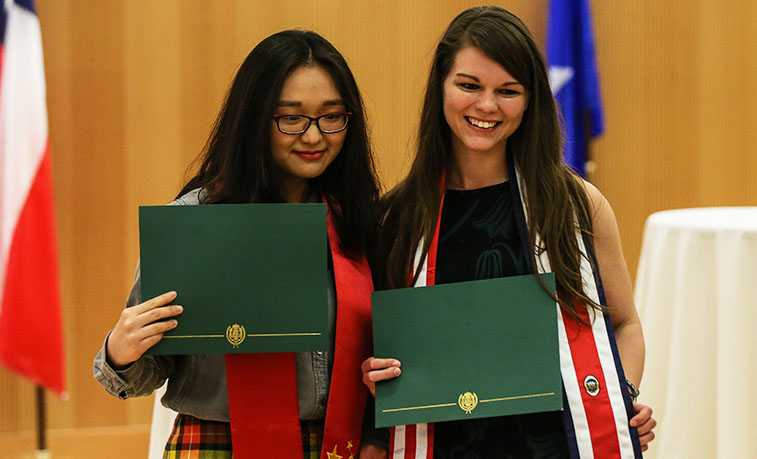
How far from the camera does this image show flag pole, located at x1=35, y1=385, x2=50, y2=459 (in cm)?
394

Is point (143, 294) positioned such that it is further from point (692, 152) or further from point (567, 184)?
point (692, 152)

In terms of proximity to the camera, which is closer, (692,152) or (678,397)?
(678,397)


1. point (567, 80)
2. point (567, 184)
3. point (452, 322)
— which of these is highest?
point (567, 80)

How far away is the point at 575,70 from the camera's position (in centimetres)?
468

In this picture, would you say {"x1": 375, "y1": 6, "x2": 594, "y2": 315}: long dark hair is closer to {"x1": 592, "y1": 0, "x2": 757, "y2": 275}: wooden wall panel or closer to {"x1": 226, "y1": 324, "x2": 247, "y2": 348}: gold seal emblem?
{"x1": 226, "y1": 324, "x2": 247, "y2": 348}: gold seal emblem

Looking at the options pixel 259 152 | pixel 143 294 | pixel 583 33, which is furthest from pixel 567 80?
pixel 143 294

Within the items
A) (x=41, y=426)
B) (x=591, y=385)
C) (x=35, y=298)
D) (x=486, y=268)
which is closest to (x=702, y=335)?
(x=591, y=385)

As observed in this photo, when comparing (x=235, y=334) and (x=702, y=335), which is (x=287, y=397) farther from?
(x=702, y=335)

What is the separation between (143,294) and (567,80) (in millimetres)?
3611

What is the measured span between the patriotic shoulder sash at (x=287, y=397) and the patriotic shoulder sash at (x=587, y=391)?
5.5 inches

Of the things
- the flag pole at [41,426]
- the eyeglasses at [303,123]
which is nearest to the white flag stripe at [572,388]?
the eyeglasses at [303,123]

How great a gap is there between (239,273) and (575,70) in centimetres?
359

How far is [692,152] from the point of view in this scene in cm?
497

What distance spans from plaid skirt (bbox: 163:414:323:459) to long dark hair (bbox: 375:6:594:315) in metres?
0.38
